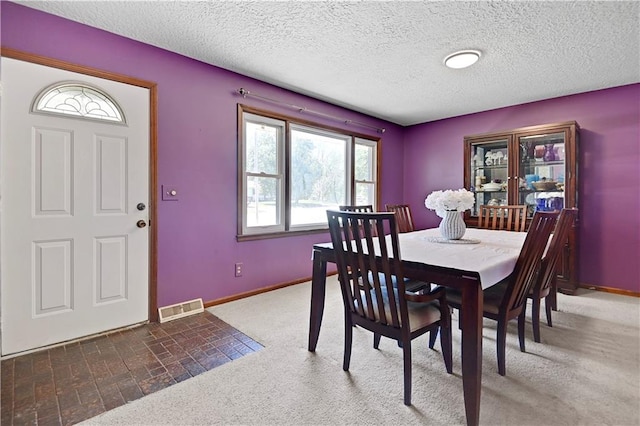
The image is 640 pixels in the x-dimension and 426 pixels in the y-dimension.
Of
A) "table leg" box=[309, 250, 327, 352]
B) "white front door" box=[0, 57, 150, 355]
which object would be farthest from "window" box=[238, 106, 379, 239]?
"table leg" box=[309, 250, 327, 352]

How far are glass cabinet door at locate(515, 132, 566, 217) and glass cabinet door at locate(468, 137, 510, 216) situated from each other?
0.19m

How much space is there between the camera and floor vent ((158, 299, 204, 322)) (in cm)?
261

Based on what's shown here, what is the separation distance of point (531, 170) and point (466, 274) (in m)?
3.12

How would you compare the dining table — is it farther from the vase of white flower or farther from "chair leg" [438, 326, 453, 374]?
"chair leg" [438, 326, 453, 374]

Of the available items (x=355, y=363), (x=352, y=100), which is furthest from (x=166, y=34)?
(x=355, y=363)

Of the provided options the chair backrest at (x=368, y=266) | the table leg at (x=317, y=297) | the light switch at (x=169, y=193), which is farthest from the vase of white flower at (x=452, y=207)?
the light switch at (x=169, y=193)

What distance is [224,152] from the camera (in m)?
3.01

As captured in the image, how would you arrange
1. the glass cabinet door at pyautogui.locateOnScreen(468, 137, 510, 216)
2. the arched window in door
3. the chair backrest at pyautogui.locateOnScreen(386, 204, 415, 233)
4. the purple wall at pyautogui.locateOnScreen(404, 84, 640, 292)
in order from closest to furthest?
the arched window in door
the chair backrest at pyautogui.locateOnScreen(386, 204, 415, 233)
the purple wall at pyautogui.locateOnScreen(404, 84, 640, 292)
the glass cabinet door at pyautogui.locateOnScreen(468, 137, 510, 216)

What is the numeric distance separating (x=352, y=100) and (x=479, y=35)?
1.76m

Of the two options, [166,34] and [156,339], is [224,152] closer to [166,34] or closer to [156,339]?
[166,34]

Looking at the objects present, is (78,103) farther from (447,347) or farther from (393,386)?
(447,347)

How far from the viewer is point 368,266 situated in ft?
5.29

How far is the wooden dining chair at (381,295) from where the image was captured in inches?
59.1

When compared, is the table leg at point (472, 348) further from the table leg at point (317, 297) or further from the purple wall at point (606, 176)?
the purple wall at point (606, 176)
